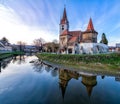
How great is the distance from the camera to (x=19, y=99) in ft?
33.2

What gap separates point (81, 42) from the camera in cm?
4234

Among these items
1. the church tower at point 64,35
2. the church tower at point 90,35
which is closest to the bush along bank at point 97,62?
the church tower at point 90,35

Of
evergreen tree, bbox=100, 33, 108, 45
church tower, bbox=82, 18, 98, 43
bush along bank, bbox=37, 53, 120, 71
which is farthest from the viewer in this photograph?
evergreen tree, bbox=100, 33, 108, 45

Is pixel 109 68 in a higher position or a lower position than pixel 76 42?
lower

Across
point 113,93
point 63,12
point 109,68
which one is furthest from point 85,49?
point 113,93

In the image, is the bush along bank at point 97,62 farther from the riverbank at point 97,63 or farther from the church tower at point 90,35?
the church tower at point 90,35

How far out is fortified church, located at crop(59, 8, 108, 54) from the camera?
40.1m

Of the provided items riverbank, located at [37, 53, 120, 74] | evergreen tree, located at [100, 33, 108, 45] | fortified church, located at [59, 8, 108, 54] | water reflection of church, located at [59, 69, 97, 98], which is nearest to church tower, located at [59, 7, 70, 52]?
fortified church, located at [59, 8, 108, 54]

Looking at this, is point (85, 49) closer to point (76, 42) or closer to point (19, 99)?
point (76, 42)

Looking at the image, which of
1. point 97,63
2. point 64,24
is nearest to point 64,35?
point 64,24

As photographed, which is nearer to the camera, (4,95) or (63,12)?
(4,95)

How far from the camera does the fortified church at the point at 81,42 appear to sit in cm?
4009

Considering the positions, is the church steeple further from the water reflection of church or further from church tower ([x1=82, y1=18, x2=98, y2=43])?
the water reflection of church

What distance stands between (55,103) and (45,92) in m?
2.68
